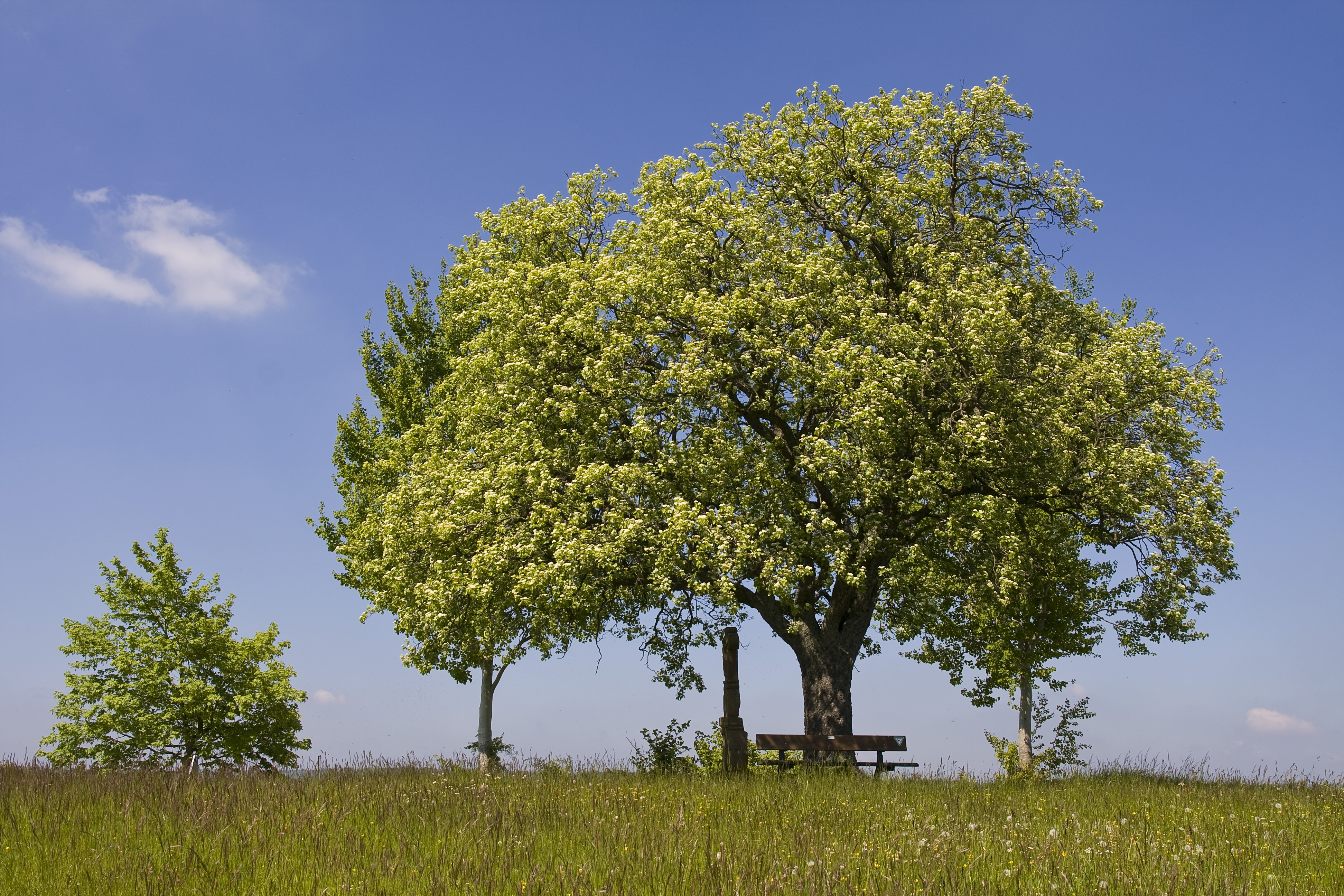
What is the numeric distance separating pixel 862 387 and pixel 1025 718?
13.1 metres

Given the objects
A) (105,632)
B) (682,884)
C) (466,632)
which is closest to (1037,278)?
(466,632)

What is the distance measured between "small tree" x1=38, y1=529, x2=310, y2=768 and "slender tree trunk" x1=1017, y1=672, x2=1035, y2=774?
22003 millimetres

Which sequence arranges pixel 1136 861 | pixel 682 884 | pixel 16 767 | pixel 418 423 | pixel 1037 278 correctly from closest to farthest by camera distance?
1. pixel 682 884
2. pixel 1136 861
3. pixel 16 767
4. pixel 1037 278
5. pixel 418 423

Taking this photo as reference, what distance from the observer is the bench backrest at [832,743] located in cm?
1884

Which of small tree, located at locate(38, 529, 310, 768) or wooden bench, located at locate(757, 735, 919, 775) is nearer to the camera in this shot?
wooden bench, located at locate(757, 735, 919, 775)

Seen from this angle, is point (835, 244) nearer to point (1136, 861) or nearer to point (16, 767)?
point (1136, 861)

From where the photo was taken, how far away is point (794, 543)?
19578 millimetres

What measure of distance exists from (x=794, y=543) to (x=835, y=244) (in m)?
7.73

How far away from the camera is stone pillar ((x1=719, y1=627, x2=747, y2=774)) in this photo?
17844 millimetres

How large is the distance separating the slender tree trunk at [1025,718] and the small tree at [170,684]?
2200 centimetres

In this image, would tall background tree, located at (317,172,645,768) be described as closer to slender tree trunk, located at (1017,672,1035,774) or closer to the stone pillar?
the stone pillar

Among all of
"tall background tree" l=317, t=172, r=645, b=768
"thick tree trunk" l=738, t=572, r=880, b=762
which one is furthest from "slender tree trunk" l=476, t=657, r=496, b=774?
"thick tree trunk" l=738, t=572, r=880, b=762

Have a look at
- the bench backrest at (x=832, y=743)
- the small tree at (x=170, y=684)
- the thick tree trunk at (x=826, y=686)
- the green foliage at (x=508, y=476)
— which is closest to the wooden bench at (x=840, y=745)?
the bench backrest at (x=832, y=743)

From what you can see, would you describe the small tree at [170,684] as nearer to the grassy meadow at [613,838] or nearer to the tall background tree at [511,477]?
the tall background tree at [511,477]
